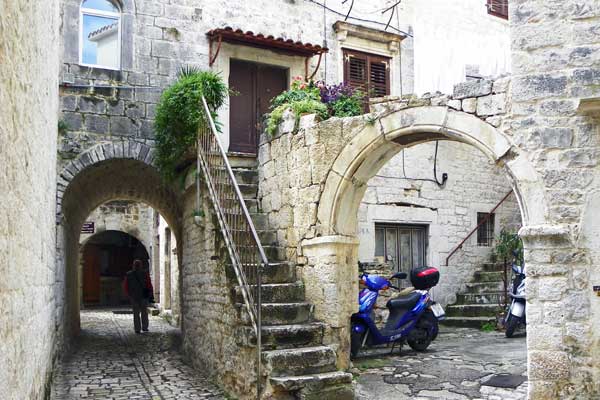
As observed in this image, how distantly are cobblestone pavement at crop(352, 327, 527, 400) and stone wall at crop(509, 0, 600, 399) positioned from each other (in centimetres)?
71

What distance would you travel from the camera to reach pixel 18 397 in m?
3.21

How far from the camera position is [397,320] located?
8023 millimetres

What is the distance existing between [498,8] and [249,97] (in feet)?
18.3

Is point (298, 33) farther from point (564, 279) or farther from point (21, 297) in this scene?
point (21, 297)

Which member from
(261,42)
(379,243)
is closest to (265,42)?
(261,42)

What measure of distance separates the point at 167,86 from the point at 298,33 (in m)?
2.40

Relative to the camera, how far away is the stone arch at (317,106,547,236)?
5.46 meters

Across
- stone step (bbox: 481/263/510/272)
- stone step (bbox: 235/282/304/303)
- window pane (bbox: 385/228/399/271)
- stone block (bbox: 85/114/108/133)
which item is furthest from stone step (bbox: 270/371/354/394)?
stone step (bbox: 481/263/510/272)

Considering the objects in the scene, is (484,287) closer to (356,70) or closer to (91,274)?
(356,70)

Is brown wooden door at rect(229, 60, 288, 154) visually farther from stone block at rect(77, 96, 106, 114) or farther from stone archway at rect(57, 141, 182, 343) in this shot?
stone block at rect(77, 96, 106, 114)

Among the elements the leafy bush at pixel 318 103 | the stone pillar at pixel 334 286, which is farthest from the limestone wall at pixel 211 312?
the leafy bush at pixel 318 103

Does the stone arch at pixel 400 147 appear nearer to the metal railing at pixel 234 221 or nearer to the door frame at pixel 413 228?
the metal railing at pixel 234 221

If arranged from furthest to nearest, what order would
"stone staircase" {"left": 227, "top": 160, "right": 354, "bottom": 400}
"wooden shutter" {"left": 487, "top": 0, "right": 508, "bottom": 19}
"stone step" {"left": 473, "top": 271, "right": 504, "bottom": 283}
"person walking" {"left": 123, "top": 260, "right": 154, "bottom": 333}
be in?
"person walking" {"left": 123, "top": 260, "right": 154, "bottom": 333}
"wooden shutter" {"left": 487, "top": 0, "right": 508, "bottom": 19}
"stone step" {"left": 473, "top": 271, "right": 504, "bottom": 283}
"stone staircase" {"left": 227, "top": 160, "right": 354, "bottom": 400}

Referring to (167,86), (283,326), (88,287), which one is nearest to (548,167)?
(283,326)
